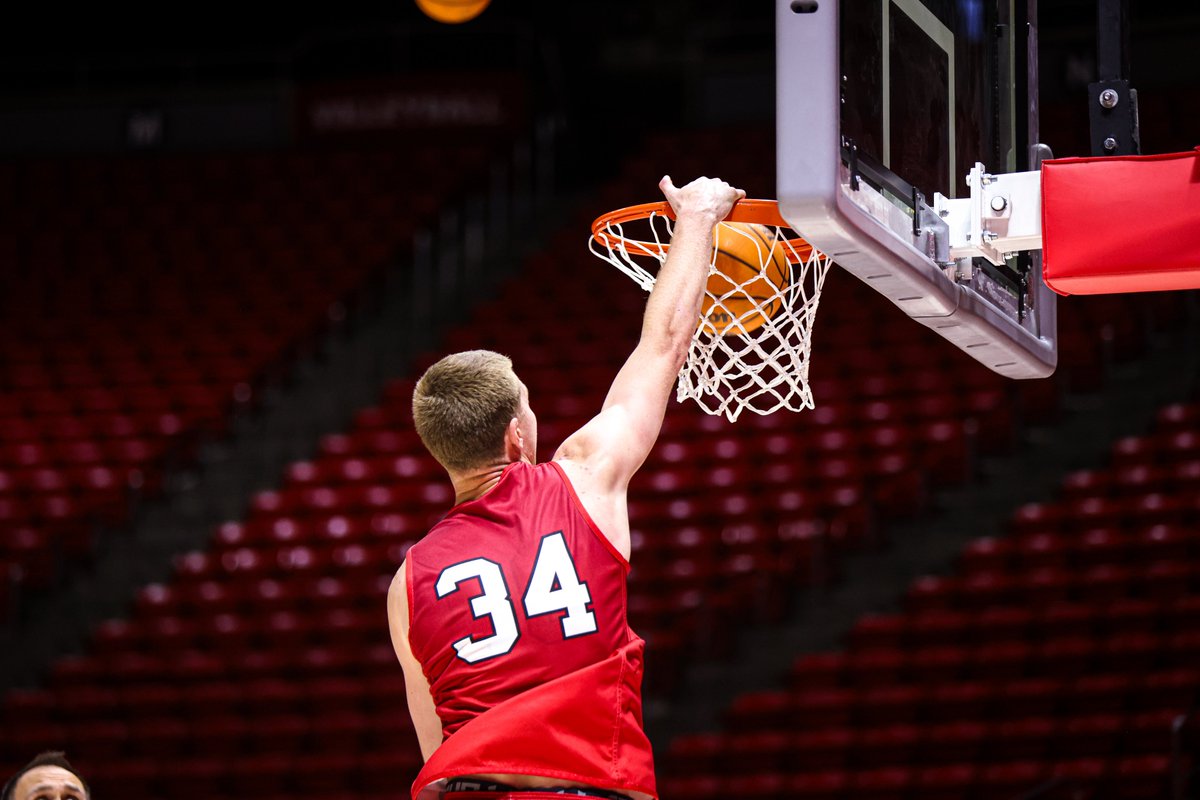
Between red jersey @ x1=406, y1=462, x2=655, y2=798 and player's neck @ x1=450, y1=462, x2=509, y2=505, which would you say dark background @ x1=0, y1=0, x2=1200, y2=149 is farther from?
red jersey @ x1=406, y1=462, x2=655, y2=798

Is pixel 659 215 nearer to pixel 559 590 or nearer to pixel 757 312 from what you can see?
pixel 757 312

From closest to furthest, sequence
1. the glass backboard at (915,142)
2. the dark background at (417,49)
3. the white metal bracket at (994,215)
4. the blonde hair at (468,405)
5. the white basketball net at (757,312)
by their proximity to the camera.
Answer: the blonde hair at (468,405)
the glass backboard at (915,142)
the white metal bracket at (994,215)
the white basketball net at (757,312)
the dark background at (417,49)

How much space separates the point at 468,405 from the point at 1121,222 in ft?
4.28

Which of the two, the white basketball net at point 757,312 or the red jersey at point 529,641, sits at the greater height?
the white basketball net at point 757,312

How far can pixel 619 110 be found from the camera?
14953 mm

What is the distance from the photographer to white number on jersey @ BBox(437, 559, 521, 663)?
2.28 meters

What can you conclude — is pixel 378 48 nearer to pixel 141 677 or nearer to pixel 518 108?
pixel 518 108

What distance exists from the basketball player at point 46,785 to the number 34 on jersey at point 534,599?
179cm

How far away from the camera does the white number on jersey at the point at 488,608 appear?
228 centimetres

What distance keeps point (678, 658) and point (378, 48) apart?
29.4 feet

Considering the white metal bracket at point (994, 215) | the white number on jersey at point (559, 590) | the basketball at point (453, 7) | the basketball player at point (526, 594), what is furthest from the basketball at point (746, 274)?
the basketball at point (453, 7)

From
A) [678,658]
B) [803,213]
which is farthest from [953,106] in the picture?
[678,658]

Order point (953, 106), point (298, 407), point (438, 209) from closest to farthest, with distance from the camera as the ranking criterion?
point (953, 106) < point (298, 407) < point (438, 209)

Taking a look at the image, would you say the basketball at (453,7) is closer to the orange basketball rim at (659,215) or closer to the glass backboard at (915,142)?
the orange basketball rim at (659,215)
